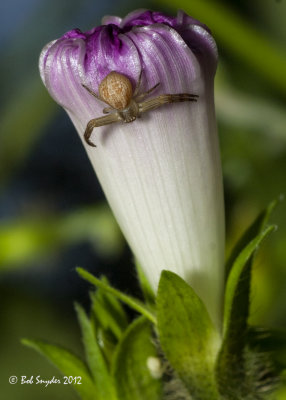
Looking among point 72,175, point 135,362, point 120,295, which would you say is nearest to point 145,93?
point 120,295

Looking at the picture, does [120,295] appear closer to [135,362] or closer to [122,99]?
[135,362]

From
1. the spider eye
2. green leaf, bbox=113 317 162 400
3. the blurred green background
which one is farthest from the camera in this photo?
the blurred green background

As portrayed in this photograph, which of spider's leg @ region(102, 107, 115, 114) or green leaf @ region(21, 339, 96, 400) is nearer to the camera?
spider's leg @ region(102, 107, 115, 114)

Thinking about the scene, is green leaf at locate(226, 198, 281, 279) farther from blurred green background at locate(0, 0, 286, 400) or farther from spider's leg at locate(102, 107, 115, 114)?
blurred green background at locate(0, 0, 286, 400)

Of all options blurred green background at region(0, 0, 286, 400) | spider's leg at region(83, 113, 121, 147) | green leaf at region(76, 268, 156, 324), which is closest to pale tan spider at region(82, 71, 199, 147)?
spider's leg at region(83, 113, 121, 147)

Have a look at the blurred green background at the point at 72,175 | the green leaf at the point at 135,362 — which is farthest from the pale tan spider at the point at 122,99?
the blurred green background at the point at 72,175

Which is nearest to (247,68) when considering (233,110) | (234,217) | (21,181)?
(233,110)

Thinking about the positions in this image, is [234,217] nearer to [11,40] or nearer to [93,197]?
[93,197]
